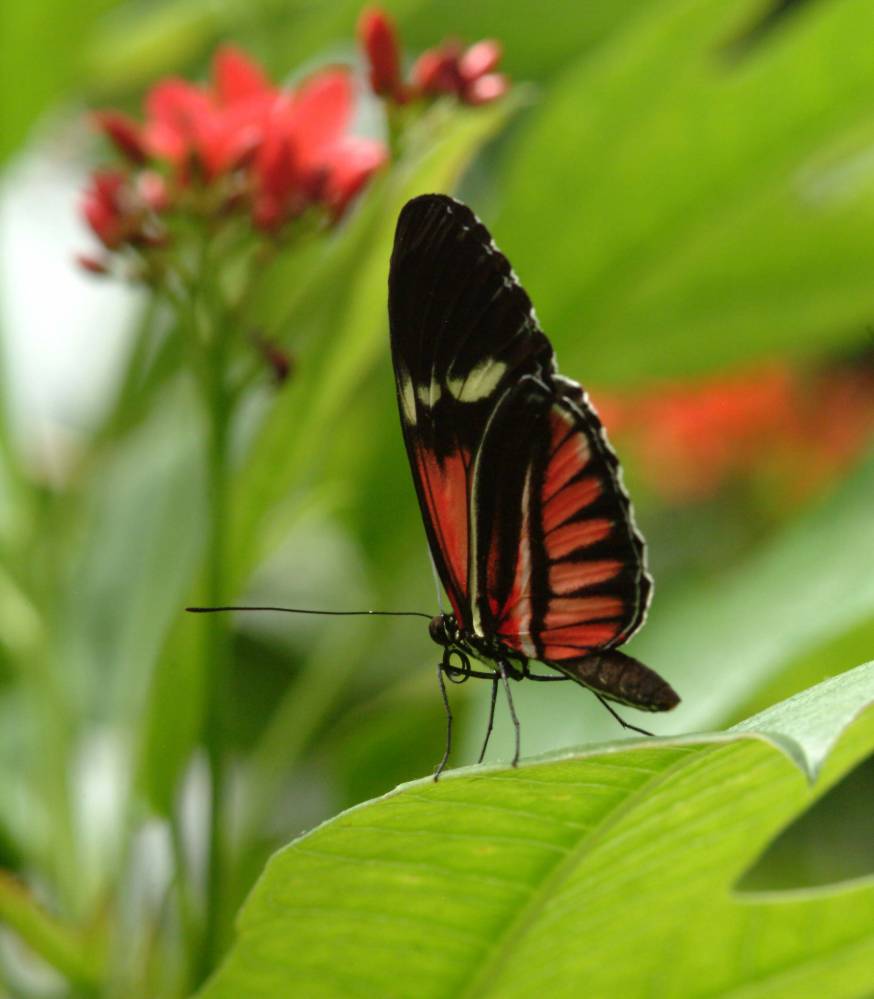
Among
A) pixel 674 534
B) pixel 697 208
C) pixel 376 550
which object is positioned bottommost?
pixel 674 534

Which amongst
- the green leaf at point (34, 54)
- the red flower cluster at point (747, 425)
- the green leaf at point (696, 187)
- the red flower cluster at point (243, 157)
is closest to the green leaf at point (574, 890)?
the red flower cluster at point (243, 157)

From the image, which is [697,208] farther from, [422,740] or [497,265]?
[422,740]

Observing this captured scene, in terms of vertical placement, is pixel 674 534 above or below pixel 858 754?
below

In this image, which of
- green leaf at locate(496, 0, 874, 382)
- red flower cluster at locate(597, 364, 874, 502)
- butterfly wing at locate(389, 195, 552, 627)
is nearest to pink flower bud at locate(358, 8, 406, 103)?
butterfly wing at locate(389, 195, 552, 627)

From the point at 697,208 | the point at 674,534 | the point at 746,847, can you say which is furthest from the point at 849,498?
the point at 674,534

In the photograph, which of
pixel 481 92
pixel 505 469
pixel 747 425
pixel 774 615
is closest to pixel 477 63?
pixel 481 92

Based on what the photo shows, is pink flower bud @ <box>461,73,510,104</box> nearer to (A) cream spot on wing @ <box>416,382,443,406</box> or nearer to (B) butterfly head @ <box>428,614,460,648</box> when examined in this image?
(A) cream spot on wing @ <box>416,382,443,406</box>
